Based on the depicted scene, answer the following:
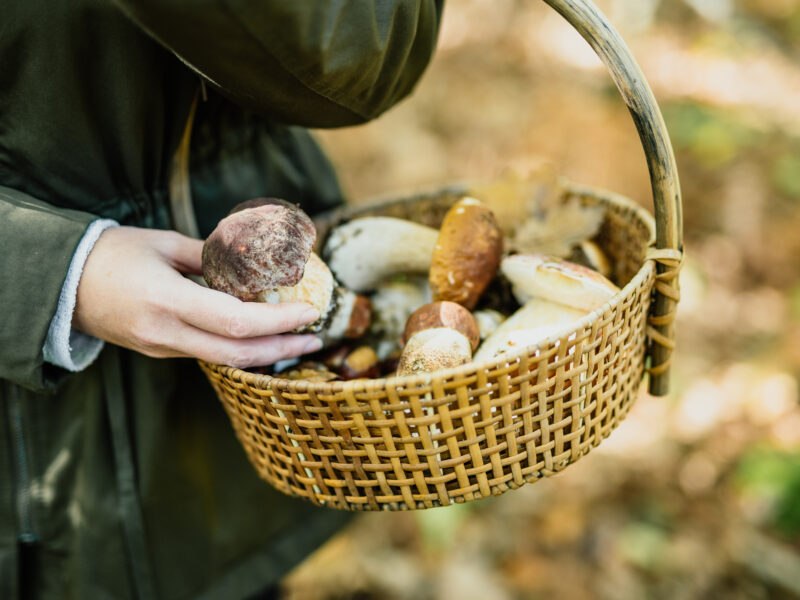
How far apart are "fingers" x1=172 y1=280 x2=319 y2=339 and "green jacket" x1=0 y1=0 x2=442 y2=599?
145 millimetres

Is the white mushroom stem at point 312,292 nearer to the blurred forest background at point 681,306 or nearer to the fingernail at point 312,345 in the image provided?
the fingernail at point 312,345

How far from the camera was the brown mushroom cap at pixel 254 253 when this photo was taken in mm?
673

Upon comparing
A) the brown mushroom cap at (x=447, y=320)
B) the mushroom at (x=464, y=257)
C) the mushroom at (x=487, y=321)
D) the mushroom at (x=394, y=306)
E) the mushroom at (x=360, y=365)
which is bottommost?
the mushroom at (x=360, y=365)

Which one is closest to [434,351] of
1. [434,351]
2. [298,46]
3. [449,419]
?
[434,351]

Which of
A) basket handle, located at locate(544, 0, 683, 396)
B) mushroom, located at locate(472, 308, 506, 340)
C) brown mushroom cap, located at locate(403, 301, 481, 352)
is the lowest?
mushroom, located at locate(472, 308, 506, 340)

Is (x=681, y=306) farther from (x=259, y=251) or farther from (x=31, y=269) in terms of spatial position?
(x=31, y=269)

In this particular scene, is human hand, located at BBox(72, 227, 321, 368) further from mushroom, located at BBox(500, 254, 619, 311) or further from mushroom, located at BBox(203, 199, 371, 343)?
mushroom, located at BBox(500, 254, 619, 311)

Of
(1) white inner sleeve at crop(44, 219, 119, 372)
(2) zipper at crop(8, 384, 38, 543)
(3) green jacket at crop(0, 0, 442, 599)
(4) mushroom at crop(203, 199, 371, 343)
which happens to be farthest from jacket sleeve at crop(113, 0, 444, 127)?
(2) zipper at crop(8, 384, 38, 543)

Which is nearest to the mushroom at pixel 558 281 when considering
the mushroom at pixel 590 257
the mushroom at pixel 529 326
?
the mushroom at pixel 529 326

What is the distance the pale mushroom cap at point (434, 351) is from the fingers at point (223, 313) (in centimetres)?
16

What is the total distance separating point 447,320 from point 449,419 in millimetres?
163

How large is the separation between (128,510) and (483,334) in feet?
1.91

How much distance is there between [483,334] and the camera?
0.83 meters

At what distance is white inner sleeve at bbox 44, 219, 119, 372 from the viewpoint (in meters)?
0.67
